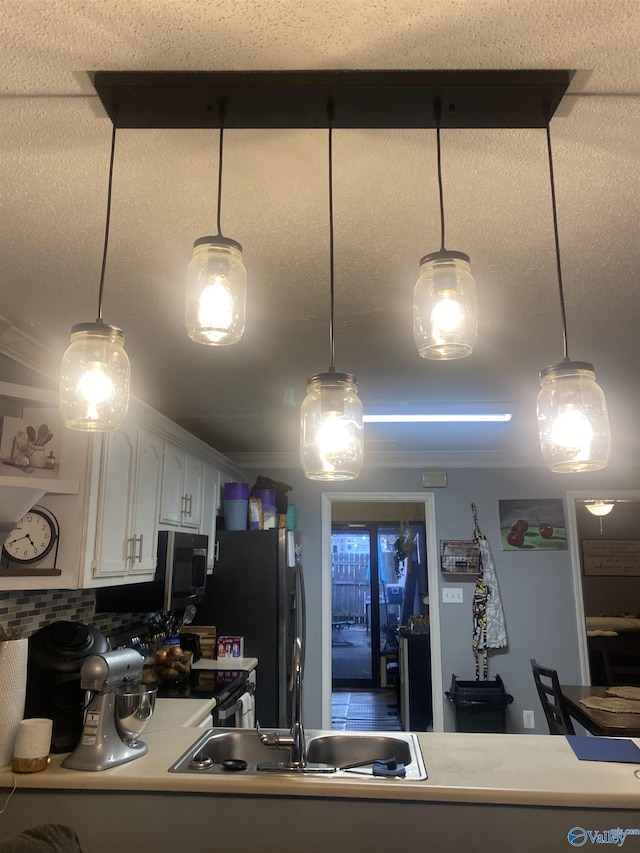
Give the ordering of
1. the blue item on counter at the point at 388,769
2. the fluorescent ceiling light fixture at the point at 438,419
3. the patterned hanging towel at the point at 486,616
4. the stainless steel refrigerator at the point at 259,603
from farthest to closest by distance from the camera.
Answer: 1. the patterned hanging towel at the point at 486,616
2. the stainless steel refrigerator at the point at 259,603
3. the fluorescent ceiling light fixture at the point at 438,419
4. the blue item on counter at the point at 388,769

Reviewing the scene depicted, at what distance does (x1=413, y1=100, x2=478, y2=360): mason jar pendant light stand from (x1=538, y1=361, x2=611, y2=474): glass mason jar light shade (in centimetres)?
18

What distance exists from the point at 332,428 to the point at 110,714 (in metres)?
1.32

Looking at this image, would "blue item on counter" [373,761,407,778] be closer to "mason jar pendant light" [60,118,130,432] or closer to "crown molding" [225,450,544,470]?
"mason jar pendant light" [60,118,130,432]

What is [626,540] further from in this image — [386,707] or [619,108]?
[619,108]

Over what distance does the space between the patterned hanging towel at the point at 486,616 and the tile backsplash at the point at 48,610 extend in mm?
2587

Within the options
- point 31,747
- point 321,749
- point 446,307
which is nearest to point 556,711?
point 321,749

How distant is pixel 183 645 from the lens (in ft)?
11.7

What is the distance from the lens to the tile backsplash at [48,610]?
2275mm

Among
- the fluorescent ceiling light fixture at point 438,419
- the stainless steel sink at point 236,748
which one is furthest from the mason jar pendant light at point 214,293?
the fluorescent ceiling light fixture at point 438,419

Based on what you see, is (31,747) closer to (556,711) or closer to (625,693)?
(556,711)

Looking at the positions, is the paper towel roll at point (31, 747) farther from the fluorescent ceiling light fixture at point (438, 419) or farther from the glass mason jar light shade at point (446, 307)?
the fluorescent ceiling light fixture at point (438, 419)

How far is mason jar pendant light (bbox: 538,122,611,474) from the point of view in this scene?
1024mm

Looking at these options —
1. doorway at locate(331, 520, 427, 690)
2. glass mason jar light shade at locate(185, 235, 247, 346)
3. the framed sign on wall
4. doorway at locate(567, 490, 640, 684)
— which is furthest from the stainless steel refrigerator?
the framed sign on wall

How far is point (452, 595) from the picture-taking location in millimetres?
4539
